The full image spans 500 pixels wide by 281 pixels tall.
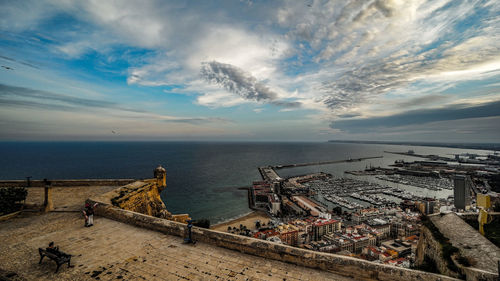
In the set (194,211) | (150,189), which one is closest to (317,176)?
(194,211)

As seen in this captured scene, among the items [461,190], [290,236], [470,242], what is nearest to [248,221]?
[290,236]

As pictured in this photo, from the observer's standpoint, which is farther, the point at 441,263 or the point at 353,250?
the point at 353,250

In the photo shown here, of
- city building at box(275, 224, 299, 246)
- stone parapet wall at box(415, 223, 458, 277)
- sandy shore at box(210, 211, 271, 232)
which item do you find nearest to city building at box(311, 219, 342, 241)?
city building at box(275, 224, 299, 246)

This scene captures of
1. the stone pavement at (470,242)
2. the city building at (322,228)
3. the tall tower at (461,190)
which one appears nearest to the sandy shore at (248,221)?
the city building at (322,228)

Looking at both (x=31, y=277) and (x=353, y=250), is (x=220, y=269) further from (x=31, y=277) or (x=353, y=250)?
(x=353, y=250)

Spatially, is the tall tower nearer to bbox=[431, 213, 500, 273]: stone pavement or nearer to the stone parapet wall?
bbox=[431, 213, 500, 273]: stone pavement

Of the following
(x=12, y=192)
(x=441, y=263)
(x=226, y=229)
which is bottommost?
(x=226, y=229)

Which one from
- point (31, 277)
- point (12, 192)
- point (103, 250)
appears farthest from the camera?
point (12, 192)

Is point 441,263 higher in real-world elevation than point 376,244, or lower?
higher

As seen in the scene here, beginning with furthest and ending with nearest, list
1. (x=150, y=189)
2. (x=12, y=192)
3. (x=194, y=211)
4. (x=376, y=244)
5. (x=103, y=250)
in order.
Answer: (x=194, y=211), (x=376, y=244), (x=150, y=189), (x=12, y=192), (x=103, y=250)
